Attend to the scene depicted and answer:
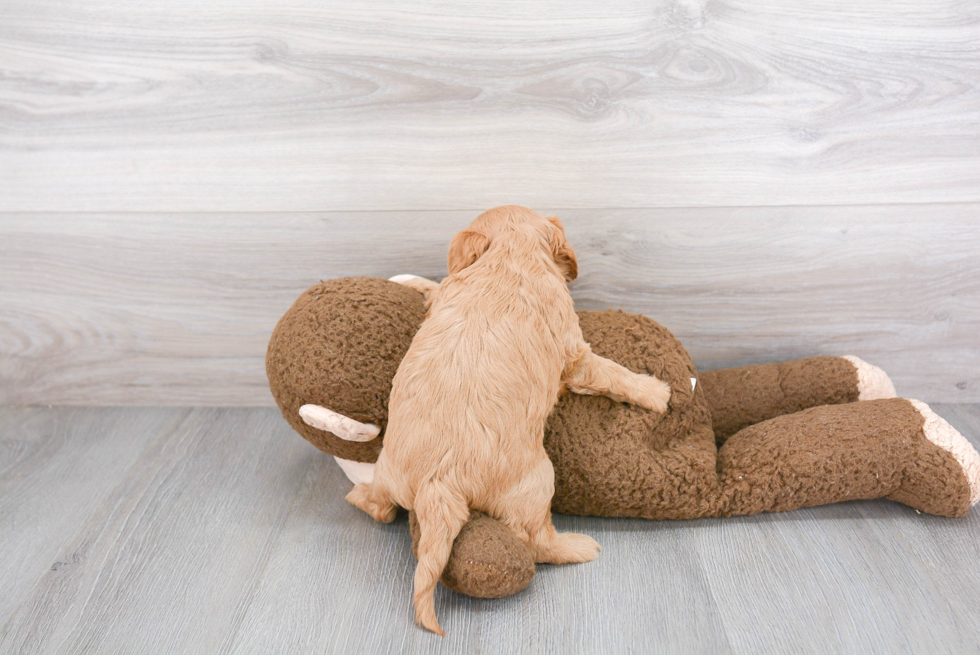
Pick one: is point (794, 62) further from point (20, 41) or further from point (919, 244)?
point (20, 41)

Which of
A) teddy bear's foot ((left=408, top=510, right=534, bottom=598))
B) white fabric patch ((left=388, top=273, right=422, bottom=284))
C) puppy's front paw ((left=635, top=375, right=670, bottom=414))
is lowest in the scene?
teddy bear's foot ((left=408, top=510, right=534, bottom=598))

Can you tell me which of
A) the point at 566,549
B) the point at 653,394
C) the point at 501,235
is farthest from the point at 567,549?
the point at 501,235

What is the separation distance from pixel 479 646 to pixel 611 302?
0.79m

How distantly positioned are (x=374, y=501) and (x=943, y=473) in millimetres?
974

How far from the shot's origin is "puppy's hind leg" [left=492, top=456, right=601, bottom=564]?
1.09 m

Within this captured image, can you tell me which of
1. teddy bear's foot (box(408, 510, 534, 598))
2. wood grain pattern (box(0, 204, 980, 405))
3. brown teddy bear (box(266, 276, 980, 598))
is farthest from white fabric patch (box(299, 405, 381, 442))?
wood grain pattern (box(0, 204, 980, 405))

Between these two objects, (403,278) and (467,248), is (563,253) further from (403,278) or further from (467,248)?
(403,278)

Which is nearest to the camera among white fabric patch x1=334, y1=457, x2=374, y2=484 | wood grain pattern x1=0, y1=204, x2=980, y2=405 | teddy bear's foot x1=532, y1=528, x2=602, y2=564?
teddy bear's foot x1=532, y1=528, x2=602, y2=564

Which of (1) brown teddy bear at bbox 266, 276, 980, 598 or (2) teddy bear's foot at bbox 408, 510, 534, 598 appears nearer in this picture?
(2) teddy bear's foot at bbox 408, 510, 534, 598

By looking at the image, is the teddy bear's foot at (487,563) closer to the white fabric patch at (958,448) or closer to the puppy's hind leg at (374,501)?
the puppy's hind leg at (374,501)

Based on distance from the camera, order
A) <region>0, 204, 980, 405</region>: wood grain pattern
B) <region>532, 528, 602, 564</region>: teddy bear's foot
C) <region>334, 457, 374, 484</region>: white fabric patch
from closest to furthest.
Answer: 1. <region>532, 528, 602, 564</region>: teddy bear's foot
2. <region>334, 457, 374, 484</region>: white fabric patch
3. <region>0, 204, 980, 405</region>: wood grain pattern

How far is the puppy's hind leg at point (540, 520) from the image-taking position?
1.09 m

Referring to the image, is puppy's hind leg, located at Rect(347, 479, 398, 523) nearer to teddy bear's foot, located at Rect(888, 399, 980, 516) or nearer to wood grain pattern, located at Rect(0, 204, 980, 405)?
wood grain pattern, located at Rect(0, 204, 980, 405)

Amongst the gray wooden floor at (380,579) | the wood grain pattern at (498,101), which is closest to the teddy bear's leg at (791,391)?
the gray wooden floor at (380,579)
